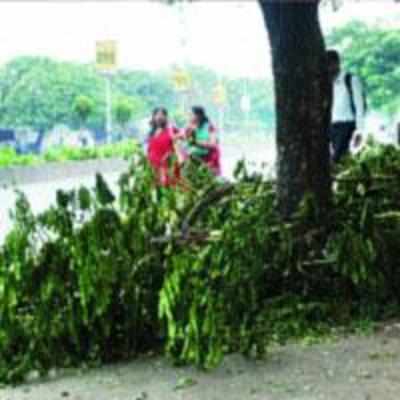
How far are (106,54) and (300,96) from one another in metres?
9.71

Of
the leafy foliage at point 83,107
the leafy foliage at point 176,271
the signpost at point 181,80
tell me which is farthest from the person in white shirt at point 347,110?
the leafy foliage at point 83,107

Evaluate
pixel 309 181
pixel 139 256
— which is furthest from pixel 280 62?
pixel 139 256

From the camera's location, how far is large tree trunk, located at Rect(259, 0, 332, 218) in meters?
4.85

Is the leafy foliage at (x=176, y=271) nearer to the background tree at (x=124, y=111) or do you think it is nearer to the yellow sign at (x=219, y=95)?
the yellow sign at (x=219, y=95)

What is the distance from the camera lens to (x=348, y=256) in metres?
4.63

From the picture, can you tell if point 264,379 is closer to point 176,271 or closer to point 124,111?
point 176,271

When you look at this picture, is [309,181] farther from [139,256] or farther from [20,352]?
[20,352]

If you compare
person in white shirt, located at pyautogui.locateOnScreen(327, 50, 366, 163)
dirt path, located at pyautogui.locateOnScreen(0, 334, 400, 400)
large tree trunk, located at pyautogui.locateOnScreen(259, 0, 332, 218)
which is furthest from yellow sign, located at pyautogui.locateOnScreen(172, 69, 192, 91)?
dirt path, located at pyautogui.locateOnScreen(0, 334, 400, 400)

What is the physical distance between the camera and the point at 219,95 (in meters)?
23.3

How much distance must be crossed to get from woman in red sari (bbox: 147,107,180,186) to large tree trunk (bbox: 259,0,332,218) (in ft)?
2.26

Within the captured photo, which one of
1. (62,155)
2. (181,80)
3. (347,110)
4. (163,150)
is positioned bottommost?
(62,155)

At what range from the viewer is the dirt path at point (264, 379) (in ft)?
12.1

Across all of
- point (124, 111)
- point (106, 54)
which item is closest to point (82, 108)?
point (124, 111)

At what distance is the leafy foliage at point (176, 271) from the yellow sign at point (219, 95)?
1848 cm
